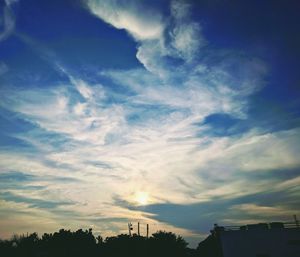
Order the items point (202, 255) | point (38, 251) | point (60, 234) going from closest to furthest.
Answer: point (202, 255) < point (38, 251) < point (60, 234)

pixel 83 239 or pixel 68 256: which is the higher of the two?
pixel 83 239

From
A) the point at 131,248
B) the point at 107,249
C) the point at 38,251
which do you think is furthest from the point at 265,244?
the point at 38,251

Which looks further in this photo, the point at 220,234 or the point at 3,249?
the point at 3,249

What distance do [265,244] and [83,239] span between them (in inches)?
1985

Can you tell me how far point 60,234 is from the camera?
79.8 metres

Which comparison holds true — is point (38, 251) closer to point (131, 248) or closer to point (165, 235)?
point (131, 248)

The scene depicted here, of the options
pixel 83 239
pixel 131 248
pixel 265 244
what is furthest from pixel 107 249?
pixel 265 244

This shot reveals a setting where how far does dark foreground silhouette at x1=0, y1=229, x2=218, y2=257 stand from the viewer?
48.9 metres

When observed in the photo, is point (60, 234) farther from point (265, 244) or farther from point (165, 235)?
point (265, 244)

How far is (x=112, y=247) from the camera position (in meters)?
57.1

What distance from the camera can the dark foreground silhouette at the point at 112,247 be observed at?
48.9 meters

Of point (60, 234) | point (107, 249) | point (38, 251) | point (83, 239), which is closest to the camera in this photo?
point (107, 249)

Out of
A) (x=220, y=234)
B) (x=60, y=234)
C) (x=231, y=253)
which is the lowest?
(x=231, y=253)

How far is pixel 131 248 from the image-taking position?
52.6m
